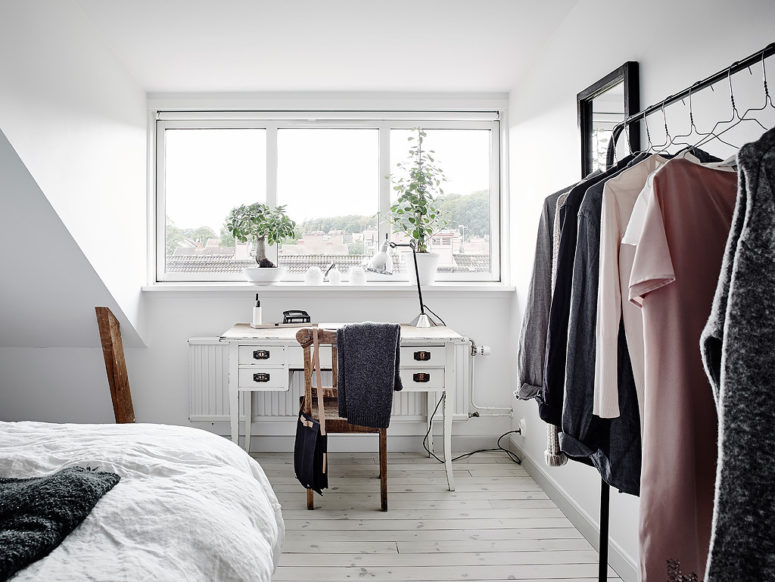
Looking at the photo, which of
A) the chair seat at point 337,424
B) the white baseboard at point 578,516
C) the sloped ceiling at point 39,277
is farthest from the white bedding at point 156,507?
the white baseboard at point 578,516

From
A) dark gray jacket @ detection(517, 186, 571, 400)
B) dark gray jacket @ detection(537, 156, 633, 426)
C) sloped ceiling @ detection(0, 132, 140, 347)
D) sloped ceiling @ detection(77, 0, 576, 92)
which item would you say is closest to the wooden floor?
dark gray jacket @ detection(517, 186, 571, 400)

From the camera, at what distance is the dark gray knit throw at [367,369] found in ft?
7.42

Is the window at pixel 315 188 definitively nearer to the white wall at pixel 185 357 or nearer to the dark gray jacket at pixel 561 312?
the white wall at pixel 185 357

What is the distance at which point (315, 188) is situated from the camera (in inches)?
133

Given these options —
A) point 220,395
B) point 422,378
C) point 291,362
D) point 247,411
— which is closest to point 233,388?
point 291,362

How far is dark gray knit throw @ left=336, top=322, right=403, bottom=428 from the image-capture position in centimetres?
226

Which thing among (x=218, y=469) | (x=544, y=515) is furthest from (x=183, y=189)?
(x=544, y=515)

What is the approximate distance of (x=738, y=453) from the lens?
683 millimetres

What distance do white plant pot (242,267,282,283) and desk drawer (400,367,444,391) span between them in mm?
1117

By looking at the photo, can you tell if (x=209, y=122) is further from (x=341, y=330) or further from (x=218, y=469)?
(x=218, y=469)

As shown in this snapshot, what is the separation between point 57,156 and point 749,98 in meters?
2.53

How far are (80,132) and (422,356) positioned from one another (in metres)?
2.00

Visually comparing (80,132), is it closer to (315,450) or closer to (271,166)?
(271,166)

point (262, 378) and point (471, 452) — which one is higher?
point (262, 378)
